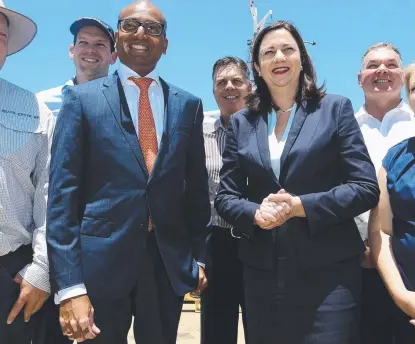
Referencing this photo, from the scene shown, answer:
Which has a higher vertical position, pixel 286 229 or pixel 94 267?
pixel 286 229

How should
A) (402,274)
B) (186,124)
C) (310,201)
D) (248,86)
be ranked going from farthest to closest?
(248,86) → (186,124) → (402,274) → (310,201)

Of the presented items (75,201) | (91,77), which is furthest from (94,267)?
(91,77)

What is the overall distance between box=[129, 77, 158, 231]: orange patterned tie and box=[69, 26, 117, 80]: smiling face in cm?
186

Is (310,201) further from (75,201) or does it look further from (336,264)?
(75,201)

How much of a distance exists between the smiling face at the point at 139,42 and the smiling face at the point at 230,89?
5.03 ft

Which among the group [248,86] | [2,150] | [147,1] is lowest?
[2,150]

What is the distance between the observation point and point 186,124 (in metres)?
2.85

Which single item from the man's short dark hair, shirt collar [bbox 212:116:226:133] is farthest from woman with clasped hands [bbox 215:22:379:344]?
the man's short dark hair

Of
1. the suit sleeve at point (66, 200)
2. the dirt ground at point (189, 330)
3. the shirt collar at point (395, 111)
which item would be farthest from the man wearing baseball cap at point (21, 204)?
the dirt ground at point (189, 330)

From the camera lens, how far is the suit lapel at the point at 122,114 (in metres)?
2.64

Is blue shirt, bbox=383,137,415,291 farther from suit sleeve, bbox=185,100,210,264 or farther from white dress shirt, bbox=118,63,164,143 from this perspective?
white dress shirt, bbox=118,63,164,143

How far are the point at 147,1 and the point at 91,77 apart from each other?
1801 millimetres

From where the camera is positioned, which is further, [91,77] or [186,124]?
[91,77]

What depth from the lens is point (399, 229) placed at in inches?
108
